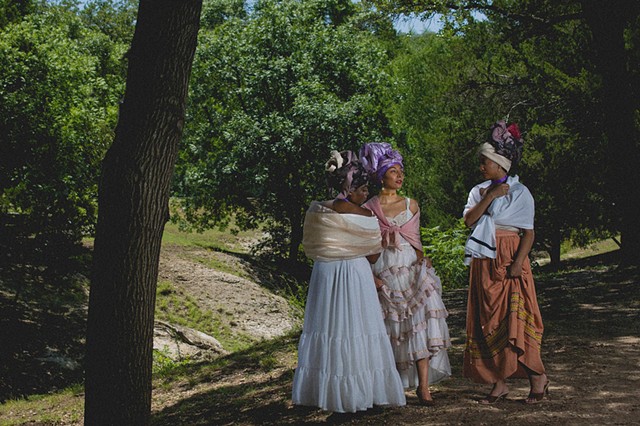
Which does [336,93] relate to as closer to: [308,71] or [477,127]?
[308,71]

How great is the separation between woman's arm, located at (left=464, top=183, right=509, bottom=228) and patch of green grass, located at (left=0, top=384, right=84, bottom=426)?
5313 mm

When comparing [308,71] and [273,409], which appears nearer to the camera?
[273,409]

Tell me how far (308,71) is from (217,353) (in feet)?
35.0

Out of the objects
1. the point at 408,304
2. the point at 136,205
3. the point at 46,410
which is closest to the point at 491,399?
the point at 408,304

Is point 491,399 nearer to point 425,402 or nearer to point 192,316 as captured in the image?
point 425,402

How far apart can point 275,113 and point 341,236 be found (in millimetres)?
18047

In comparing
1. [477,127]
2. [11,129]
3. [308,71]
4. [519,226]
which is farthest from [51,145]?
[519,226]

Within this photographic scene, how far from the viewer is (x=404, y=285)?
680 centimetres

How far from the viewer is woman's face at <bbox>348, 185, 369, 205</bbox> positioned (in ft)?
21.7

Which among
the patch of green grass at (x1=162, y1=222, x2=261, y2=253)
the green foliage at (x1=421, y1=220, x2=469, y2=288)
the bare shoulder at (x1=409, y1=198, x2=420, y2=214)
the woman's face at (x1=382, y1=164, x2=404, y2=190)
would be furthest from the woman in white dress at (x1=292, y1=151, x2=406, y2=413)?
the patch of green grass at (x1=162, y1=222, x2=261, y2=253)

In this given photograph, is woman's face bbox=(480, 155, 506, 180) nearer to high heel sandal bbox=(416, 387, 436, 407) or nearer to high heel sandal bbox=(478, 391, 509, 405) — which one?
high heel sandal bbox=(478, 391, 509, 405)

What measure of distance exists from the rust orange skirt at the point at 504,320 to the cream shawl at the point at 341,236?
1.01 metres

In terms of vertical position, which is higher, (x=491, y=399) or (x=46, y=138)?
(x=46, y=138)

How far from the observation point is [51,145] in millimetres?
19297
